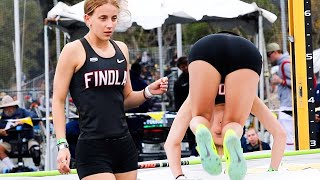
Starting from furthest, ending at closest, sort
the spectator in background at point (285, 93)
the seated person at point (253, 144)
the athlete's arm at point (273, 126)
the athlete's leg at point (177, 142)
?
1. the spectator in background at point (285, 93)
2. the seated person at point (253, 144)
3. the athlete's arm at point (273, 126)
4. the athlete's leg at point (177, 142)

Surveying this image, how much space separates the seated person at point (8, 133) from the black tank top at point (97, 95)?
690 cm

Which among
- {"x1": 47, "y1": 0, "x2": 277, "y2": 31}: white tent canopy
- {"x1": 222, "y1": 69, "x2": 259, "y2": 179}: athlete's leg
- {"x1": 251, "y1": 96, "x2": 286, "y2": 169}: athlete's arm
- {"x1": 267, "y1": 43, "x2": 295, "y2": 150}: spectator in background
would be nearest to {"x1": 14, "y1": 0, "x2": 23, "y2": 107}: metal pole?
{"x1": 47, "y1": 0, "x2": 277, "y2": 31}: white tent canopy

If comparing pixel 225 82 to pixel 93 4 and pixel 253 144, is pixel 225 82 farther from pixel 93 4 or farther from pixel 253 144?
pixel 253 144

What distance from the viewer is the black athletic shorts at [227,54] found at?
4.86m

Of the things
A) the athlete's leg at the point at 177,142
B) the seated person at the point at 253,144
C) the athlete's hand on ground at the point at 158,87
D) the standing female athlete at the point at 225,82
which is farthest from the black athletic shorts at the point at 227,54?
the seated person at the point at 253,144

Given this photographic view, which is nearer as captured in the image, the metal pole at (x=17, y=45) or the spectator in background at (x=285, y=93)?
the spectator in background at (x=285, y=93)

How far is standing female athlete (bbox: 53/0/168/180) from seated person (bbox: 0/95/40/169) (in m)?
6.89

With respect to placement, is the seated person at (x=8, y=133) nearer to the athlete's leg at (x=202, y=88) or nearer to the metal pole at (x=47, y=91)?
the metal pole at (x=47, y=91)

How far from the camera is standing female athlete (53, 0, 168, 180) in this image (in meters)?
4.45

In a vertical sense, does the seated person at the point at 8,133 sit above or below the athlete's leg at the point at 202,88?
below

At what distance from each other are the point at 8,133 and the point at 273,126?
610 centimetres

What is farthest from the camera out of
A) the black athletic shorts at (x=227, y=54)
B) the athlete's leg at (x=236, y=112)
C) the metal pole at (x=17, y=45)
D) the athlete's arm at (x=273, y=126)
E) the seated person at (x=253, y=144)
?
the metal pole at (x=17, y=45)

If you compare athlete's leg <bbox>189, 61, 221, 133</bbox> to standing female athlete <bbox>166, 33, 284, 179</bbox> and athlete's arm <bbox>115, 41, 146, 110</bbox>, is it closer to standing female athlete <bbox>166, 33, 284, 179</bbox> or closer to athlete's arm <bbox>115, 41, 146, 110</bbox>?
standing female athlete <bbox>166, 33, 284, 179</bbox>

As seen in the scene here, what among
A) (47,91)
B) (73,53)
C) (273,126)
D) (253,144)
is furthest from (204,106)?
(47,91)
